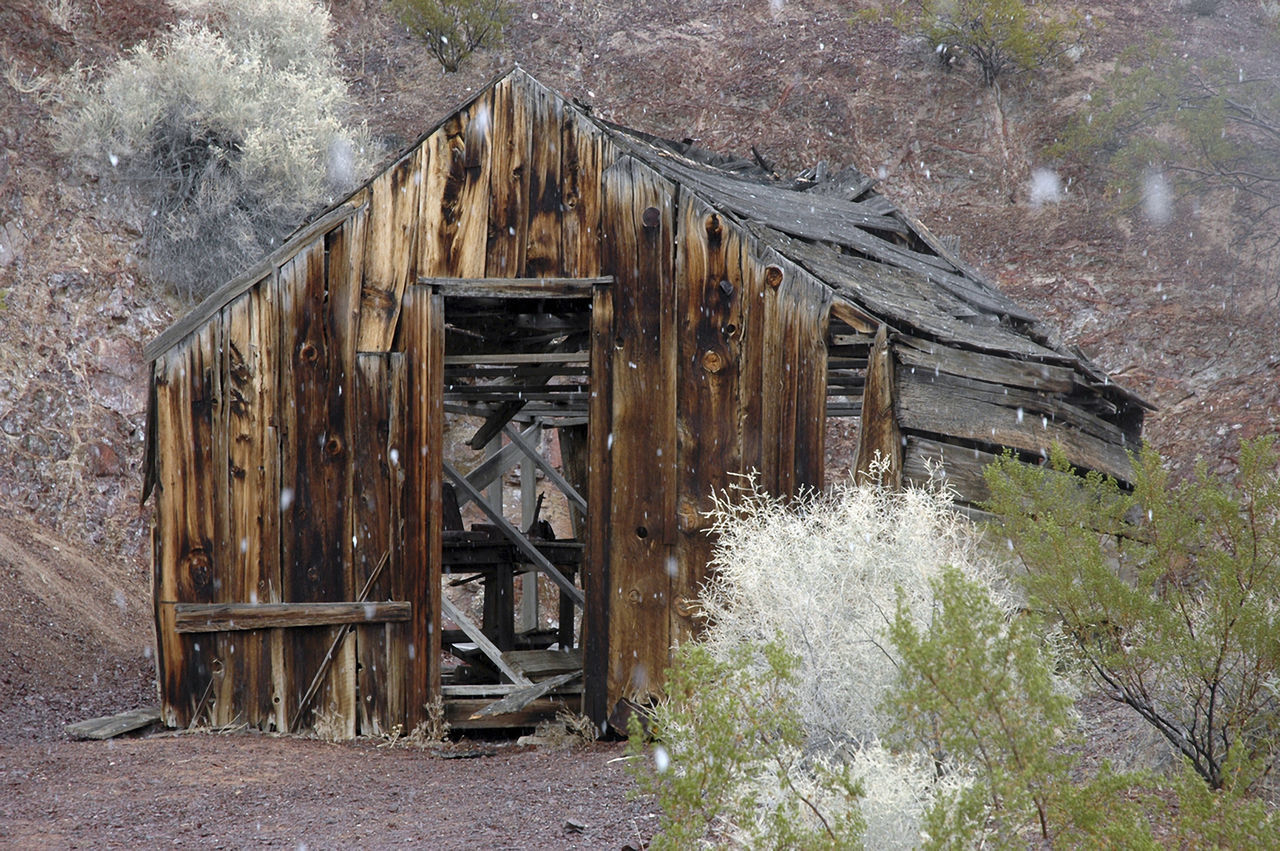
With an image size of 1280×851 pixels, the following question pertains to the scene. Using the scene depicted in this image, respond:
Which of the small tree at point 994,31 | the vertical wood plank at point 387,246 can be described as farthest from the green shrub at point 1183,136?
the vertical wood plank at point 387,246

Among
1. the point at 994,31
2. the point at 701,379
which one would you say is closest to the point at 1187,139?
the point at 994,31

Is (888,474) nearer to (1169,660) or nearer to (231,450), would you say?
(1169,660)

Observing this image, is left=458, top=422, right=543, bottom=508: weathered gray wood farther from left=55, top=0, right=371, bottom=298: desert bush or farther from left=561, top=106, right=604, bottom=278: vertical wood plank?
left=55, top=0, right=371, bottom=298: desert bush

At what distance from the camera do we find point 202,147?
16281mm

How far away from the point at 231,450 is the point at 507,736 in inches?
112

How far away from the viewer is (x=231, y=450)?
7758 millimetres

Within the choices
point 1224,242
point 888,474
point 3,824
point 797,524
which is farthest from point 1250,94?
point 3,824

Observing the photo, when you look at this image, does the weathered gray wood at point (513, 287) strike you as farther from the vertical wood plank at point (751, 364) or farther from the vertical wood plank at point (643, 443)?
the vertical wood plank at point (751, 364)

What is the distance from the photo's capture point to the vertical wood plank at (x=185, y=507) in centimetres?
772

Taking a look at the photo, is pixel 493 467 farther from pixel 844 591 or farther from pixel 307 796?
pixel 844 591

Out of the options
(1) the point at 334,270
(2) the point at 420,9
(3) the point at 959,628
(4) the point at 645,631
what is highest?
(2) the point at 420,9

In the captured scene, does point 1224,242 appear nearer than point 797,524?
No

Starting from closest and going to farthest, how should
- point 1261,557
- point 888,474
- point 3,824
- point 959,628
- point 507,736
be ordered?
point 959,628 < point 1261,557 < point 3,824 < point 888,474 < point 507,736

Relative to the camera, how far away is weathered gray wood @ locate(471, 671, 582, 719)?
7.69 m
